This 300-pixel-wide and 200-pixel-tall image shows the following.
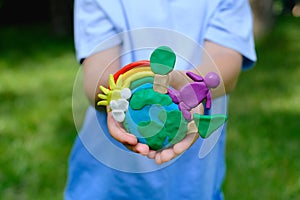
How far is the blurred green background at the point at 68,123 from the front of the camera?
2.00 metres

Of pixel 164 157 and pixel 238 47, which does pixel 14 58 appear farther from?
pixel 164 157

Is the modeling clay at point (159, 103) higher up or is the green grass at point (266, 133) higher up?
the modeling clay at point (159, 103)

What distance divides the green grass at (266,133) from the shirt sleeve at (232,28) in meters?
0.89

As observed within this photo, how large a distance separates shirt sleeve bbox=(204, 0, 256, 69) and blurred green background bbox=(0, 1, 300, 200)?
0.90 m

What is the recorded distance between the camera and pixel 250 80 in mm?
3285

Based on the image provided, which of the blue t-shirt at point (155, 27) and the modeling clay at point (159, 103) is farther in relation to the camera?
the blue t-shirt at point (155, 27)

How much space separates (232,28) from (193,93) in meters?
0.32

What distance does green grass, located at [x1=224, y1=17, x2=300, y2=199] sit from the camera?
78.5 inches

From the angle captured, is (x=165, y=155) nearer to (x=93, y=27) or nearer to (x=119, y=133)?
(x=119, y=133)

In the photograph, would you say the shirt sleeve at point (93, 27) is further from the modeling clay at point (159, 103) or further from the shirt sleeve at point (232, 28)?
the modeling clay at point (159, 103)

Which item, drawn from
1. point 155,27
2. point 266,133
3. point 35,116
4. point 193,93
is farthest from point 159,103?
point 35,116

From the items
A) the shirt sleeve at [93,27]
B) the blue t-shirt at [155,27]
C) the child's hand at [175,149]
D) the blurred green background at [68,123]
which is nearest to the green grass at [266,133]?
the blurred green background at [68,123]

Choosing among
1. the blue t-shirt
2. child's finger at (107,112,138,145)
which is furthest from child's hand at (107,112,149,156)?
the blue t-shirt

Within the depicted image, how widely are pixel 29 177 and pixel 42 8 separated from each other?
126 inches
